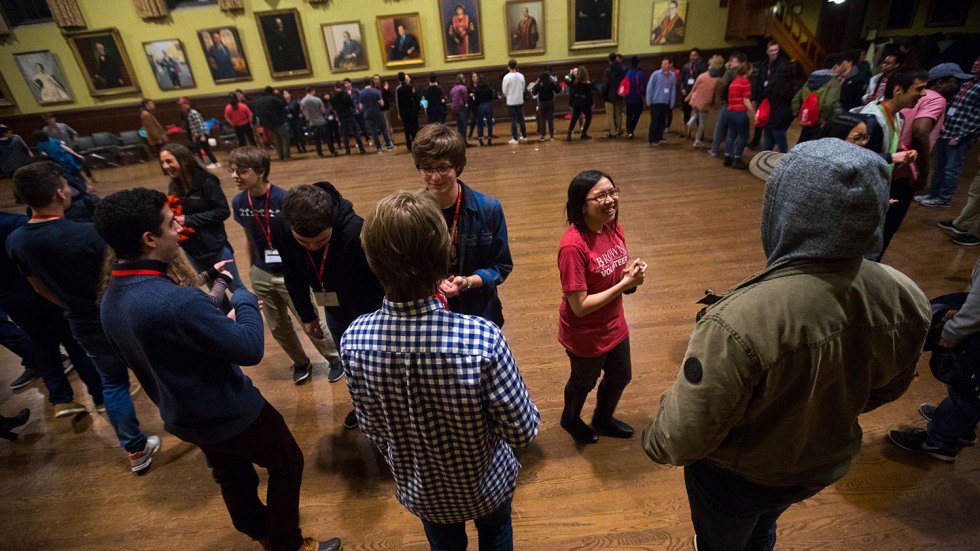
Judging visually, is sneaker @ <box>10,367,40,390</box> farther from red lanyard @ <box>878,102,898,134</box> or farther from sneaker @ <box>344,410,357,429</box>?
red lanyard @ <box>878,102,898,134</box>

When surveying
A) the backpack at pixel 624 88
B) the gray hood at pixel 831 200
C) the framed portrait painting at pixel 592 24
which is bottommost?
the backpack at pixel 624 88

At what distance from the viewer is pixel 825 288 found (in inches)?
38.6

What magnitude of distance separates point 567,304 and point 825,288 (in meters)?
1.25

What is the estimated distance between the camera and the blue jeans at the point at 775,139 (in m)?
6.84

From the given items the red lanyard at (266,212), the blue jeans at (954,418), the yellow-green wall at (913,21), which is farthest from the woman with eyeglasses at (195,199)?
the yellow-green wall at (913,21)

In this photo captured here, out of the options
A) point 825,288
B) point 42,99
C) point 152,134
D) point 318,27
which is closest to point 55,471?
point 825,288

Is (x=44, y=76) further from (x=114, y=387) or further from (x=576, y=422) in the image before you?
(x=576, y=422)

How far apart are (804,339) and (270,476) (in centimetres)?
197

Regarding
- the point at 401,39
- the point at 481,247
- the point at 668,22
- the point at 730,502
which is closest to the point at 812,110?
the point at 481,247

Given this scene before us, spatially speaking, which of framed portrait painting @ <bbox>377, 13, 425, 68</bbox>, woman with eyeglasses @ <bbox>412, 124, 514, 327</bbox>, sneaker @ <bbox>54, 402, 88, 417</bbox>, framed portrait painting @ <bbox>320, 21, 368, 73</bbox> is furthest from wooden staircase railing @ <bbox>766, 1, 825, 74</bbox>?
sneaker @ <bbox>54, 402, 88, 417</bbox>

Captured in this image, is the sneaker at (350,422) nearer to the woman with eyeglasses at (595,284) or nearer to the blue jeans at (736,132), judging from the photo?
the woman with eyeglasses at (595,284)

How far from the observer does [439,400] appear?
1.17 meters

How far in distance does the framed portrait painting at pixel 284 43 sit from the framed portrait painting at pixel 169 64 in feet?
7.48

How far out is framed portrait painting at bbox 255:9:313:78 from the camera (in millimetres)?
11812
